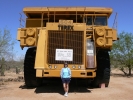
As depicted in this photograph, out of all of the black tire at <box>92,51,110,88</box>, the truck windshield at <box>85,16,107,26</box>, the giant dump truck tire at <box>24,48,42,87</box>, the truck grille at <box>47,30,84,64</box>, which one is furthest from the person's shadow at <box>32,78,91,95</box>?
the truck windshield at <box>85,16,107,26</box>

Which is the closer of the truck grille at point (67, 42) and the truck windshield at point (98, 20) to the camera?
the truck grille at point (67, 42)

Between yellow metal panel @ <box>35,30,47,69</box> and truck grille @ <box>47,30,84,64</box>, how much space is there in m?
0.22

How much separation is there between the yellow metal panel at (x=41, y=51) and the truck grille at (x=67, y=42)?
22 cm

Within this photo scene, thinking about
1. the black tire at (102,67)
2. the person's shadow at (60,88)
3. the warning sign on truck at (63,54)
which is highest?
the warning sign on truck at (63,54)

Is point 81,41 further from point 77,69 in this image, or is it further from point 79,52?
point 77,69

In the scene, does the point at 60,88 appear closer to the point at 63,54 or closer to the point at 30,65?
the point at 30,65

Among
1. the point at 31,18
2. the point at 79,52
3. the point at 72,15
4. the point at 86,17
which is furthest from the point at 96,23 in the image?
the point at 31,18

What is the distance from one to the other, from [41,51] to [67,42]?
3.74 feet

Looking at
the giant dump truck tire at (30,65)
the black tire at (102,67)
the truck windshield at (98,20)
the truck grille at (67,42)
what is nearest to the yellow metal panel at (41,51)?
the truck grille at (67,42)

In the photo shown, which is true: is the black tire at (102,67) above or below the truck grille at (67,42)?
below

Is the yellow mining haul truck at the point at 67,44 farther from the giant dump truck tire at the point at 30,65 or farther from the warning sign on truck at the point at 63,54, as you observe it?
the giant dump truck tire at the point at 30,65

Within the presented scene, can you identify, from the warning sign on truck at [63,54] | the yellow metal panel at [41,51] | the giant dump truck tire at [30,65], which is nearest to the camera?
the yellow metal panel at [41,51]

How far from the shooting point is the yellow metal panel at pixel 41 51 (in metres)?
9.25

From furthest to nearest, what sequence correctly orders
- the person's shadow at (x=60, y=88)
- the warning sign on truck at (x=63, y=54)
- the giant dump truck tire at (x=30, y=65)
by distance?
the giant dump truck tire at (x=30, y=65)
the person's shadow at (x=60, y=88)
the warning sign on truck at (x=63, y=54)
